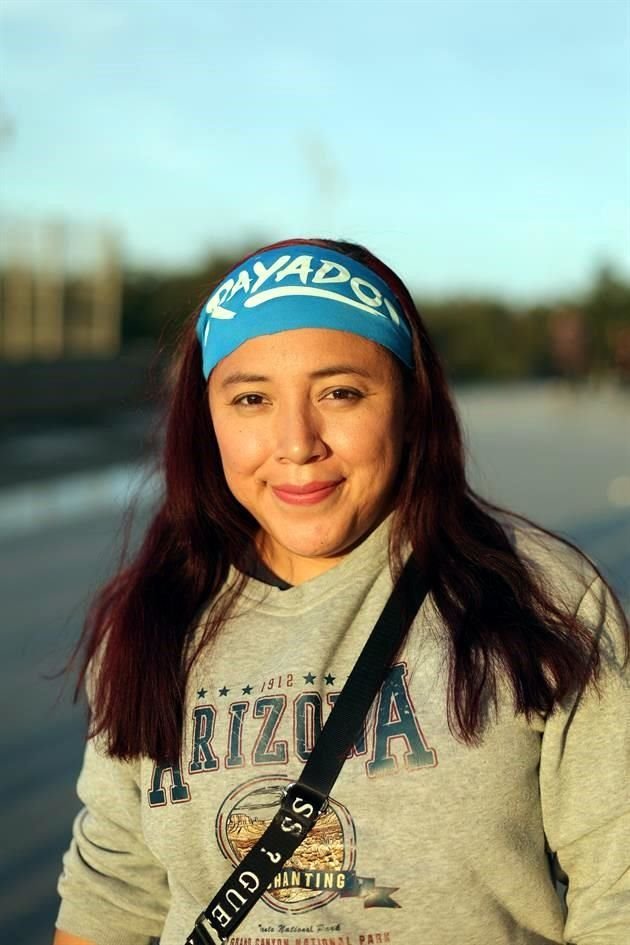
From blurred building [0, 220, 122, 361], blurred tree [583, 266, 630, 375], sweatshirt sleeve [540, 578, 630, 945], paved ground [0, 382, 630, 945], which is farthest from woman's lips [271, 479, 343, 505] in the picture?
blurred tree [583, 266, 630, 375]

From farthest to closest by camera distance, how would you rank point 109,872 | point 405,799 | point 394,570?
point 109,872, point 394,570, point 405,799

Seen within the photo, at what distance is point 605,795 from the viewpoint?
1.66 metres

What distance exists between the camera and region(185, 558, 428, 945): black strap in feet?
5.54

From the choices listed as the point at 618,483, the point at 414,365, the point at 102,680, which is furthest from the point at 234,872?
the point at 618,483

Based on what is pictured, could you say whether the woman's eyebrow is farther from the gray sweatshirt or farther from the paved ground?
the paved ground

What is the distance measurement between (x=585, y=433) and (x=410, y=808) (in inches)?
542

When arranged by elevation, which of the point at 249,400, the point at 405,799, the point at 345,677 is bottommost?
the point at 405,799

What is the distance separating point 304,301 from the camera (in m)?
1.81

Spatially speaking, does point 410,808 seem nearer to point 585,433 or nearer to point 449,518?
point 449,518

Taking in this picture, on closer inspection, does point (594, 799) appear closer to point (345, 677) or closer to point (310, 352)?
point (345, 677)

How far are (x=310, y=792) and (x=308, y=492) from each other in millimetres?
448

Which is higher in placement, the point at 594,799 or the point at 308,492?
the point at 308,492

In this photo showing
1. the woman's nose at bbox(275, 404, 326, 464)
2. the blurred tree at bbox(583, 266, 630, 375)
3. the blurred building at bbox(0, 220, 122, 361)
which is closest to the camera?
the woman's nose at bbox(275, 404, 326, 464)

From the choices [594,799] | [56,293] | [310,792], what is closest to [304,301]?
[310,792]
